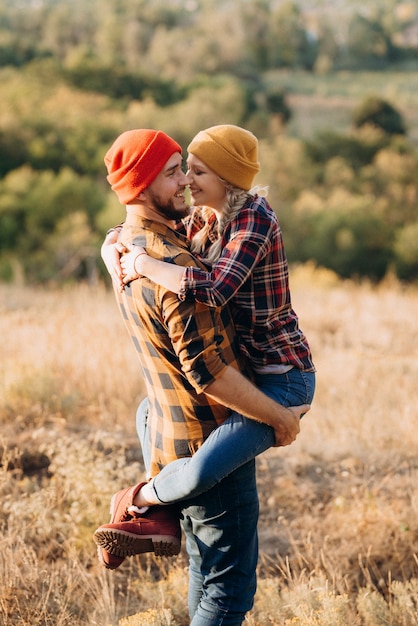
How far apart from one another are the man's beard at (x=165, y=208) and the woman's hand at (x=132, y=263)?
0.50 feet

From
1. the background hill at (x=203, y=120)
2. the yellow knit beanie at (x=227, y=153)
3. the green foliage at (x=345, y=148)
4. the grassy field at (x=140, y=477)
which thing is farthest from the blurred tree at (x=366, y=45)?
the yellow knit beanie at (x=227, y=153)

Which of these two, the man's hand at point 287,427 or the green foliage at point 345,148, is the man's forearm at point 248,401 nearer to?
the man's hand at point 287,427

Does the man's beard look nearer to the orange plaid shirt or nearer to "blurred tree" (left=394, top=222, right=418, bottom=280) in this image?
the orange plaid shirt

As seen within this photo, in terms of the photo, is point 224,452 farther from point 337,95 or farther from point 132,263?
point 337,95

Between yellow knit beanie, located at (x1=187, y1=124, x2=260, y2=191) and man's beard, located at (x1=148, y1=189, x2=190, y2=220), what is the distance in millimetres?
217

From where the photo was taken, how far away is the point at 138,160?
85.4 inches

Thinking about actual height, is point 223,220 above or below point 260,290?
above

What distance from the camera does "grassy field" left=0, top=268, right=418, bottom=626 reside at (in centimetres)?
309

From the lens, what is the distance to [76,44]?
60969mm

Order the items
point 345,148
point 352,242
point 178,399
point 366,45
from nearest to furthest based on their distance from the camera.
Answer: point 178,399, point 352,242, point 345,148, point 366,45

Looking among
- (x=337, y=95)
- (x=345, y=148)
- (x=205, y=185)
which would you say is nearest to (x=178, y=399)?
(x=205, y=185)

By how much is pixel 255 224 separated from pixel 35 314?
642 centimetres

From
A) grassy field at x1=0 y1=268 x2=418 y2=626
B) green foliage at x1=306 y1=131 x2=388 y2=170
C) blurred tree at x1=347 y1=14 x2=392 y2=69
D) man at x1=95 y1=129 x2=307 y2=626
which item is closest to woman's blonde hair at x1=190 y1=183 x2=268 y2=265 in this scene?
man at x1=95 y1=129 x2=307 y2=626

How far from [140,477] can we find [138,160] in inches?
97.4
